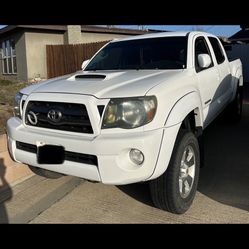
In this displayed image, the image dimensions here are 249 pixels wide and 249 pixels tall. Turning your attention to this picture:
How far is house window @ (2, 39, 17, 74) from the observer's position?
20.0m

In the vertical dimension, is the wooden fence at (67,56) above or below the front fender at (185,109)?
above

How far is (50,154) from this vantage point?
3549mm

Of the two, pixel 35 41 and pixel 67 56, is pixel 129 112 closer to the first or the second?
pixel 67 56

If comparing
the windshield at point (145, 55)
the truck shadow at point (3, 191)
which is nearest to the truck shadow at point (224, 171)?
the truck shadow at point (3, 191)

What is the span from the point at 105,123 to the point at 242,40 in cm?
2256

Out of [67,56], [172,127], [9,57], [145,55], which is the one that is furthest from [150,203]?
[9,57]

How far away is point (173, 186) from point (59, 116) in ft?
4.19

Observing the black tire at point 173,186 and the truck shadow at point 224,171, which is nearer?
the black tire at point 173,186

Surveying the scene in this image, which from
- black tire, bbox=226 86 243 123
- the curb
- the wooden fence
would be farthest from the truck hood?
the wooden fence

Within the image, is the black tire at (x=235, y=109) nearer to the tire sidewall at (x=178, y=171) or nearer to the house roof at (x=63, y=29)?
the tire sidewall at (x=178, y=171)

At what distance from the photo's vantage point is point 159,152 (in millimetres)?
3234

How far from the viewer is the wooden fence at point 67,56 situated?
641 inches
